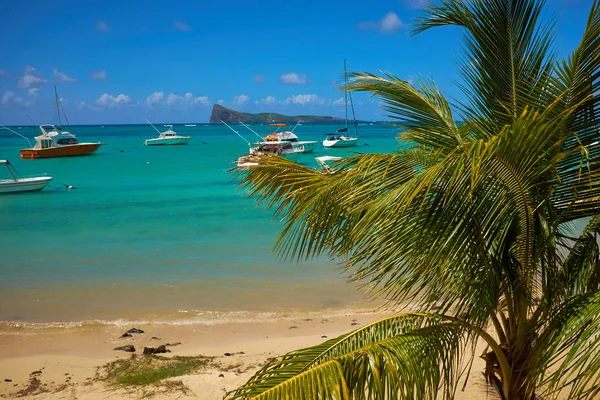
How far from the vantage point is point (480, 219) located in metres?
3.76

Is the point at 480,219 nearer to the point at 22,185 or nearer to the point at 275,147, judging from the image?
the point at 22,185

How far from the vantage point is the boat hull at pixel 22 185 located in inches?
1112

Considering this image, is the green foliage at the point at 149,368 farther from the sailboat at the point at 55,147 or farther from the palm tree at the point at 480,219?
the sailboat at the point at 55,147

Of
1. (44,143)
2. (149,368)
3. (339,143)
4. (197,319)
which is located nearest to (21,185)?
(197,319)

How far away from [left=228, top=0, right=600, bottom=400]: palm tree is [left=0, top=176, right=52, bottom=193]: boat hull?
26921mm

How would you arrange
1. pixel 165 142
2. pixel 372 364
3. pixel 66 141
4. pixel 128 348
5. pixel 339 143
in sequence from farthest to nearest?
pixel 165 142 → pixel 339 143 → pixel 66 141 → pixel 128 348 → pixel 372 364

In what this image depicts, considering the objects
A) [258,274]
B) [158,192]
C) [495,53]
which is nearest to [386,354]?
[495,53]

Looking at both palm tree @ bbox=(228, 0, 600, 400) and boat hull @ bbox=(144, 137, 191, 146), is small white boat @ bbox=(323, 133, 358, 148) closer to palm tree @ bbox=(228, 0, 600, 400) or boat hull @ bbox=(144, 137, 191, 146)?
boat hull @ bbox=(144, 137, 191, 146)

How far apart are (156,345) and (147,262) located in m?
6.37

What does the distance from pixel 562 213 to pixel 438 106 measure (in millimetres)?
1334

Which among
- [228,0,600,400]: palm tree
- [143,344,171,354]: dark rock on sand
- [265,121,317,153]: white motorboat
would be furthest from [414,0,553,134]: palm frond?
[265,121,317,153]: white motorboat

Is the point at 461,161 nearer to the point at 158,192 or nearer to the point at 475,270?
the point at 475,270

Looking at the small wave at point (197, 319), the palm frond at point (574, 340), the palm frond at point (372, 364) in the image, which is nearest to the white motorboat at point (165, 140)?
the small wave at point (197, 319)

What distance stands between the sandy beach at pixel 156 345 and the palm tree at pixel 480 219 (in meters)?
2.83
